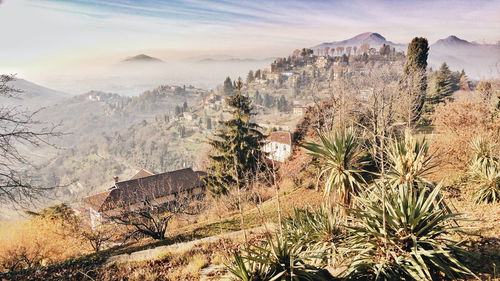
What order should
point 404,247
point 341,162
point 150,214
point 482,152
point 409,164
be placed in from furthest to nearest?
point 150,214
point 482,152
point 341,162
point 409,164
point 404,247

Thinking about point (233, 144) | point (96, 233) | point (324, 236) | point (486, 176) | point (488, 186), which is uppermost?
point (486, 176)

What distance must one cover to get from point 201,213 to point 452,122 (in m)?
19.5

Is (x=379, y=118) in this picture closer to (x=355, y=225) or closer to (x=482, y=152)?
(x=482, y=152)

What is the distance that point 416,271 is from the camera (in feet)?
15.1

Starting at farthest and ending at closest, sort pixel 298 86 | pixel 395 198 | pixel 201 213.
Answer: pixel 298 86 → pixel 201 213 → pixel 395 198

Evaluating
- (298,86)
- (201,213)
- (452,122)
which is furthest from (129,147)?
(452,122)

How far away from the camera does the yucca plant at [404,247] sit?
15.1ft

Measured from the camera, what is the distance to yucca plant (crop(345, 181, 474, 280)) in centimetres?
461

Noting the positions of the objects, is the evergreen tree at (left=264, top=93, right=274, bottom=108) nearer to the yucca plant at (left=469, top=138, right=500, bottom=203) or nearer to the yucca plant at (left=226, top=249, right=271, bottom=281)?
the yucca plant at (left=469, top=138, right=500, bottom=203)

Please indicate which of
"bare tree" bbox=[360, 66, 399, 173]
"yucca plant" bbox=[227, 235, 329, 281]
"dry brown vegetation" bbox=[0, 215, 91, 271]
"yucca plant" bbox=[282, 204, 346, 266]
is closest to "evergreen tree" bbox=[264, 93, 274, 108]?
"bare tree" bbox=[360, 66, 399, 173]

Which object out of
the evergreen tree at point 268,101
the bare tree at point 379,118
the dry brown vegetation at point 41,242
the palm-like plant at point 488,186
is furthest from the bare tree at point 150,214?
the evergreen tree at point 268,101

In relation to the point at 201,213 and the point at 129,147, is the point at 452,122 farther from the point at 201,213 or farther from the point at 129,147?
the point at 129,147

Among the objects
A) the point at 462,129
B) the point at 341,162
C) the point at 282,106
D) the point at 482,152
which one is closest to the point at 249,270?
the point at 341,162

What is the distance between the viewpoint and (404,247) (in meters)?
4.90
